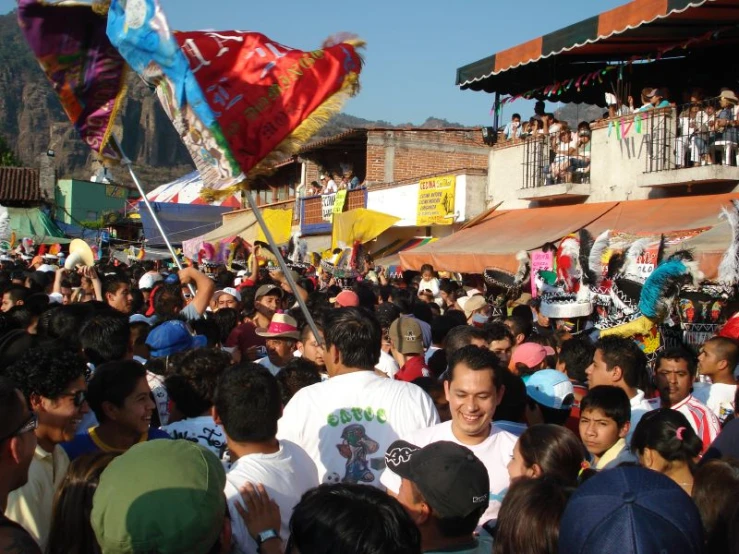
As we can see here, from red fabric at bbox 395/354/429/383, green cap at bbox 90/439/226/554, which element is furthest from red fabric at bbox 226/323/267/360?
green cap at bbox 90/439/226/554

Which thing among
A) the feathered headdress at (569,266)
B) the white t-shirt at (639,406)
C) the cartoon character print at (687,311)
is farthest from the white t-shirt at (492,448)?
the feathered headdress at (569,266)

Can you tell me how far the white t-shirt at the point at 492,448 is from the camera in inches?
129

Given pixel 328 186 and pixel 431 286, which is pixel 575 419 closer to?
pixel 431 286

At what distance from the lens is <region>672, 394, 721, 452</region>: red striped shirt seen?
4.46m

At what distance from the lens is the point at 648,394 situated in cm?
492

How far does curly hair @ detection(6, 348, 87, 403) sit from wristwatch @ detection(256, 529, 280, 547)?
1.26m

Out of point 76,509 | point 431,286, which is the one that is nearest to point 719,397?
point 76,509

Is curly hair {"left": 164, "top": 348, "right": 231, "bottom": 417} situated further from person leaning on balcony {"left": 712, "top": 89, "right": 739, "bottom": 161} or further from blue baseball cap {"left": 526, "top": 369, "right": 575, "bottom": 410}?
person leaning on balcony {"left": 712, "top": 89, "right": 739, "bottom": 161}

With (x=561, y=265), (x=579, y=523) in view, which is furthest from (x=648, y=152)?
(x=579, y=523)

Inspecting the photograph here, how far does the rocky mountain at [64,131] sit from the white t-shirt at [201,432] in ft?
327

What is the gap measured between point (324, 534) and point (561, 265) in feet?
23.5

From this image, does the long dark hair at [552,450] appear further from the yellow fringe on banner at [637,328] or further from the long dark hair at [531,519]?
the yellow fringe on banner at [637,328]

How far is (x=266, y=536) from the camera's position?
8.57ft

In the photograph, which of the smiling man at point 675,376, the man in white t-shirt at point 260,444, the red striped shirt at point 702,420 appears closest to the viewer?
the man in white t-shirt at point 260,444
